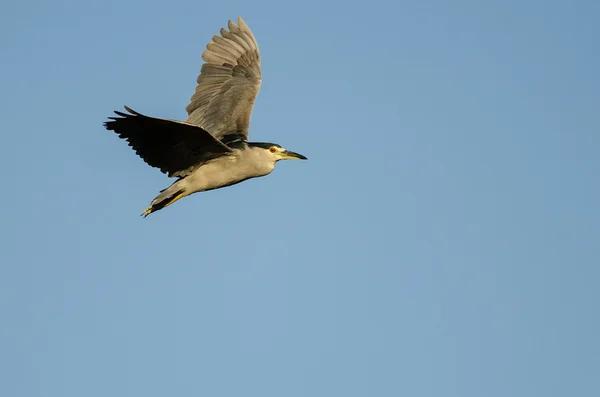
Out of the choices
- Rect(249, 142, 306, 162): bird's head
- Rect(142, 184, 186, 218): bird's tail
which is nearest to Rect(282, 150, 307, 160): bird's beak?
Rect(249, 142, 306, 162): bird's head

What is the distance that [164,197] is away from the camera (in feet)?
44.5

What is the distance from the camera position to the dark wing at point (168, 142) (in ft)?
39.5

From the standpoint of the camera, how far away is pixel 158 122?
12.0 meters

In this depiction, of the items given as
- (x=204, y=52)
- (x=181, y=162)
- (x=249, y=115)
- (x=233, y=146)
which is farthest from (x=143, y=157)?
(x=204, y=52)

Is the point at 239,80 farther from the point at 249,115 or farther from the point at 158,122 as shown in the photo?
the point at 158,122

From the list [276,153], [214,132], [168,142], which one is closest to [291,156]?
[276,153]

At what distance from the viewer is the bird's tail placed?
44.5 feet

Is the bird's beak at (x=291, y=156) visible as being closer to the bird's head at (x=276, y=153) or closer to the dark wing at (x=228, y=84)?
the bird's head at (x=276, y=153)

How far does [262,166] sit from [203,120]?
191 cm

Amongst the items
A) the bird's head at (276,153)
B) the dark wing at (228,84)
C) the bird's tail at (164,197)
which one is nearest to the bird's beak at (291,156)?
the bird's head at (276,153)

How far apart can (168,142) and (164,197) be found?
1051 millimetres

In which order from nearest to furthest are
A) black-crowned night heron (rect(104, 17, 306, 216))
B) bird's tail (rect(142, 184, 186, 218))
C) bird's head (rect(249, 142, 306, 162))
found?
black-crowned night heron (rect(104, 17, 306, 216)), bird's tail (rect(142, 184, 186, 218)), bird's head (rect(249, 142, 306, 162))

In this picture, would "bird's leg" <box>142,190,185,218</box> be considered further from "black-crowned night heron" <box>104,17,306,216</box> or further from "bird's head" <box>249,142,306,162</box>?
"bird's head" <box>249,142,306,162</box>

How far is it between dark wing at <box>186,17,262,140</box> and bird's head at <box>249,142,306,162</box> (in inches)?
38.6
